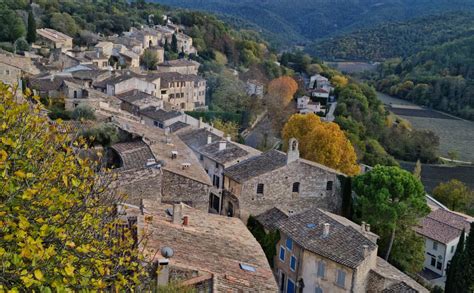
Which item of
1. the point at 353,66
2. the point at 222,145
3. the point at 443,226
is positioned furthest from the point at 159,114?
the point at 353,66

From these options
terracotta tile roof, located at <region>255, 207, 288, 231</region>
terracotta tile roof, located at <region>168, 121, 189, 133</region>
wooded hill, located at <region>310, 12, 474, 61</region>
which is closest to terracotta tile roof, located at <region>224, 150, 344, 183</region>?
terracotta tile roof, located at <region>255, 207, 288, 231</region>

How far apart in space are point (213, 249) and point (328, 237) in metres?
8.52

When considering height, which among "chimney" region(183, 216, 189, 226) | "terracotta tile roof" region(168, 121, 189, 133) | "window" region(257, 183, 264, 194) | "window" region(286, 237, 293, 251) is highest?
"chimney" region(183, 216, 189, 226)

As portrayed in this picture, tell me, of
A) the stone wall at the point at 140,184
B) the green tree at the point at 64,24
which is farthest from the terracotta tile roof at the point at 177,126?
the green tree at the point at 64,24

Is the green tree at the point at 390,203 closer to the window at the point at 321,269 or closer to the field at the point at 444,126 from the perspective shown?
the window at the point at 321,269

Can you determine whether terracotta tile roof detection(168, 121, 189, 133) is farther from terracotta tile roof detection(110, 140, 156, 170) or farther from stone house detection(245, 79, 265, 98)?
stone house detection(245, 79, 265, 98)

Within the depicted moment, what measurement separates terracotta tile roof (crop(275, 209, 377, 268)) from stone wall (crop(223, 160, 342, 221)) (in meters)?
3.36

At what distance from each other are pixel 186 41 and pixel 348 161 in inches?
2254

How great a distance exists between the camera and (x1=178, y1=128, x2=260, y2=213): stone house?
30.9 metres

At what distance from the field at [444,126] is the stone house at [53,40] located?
52.3 metres

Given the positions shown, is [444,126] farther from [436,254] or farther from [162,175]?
[162,175]

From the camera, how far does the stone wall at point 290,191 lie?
2888 centimetres

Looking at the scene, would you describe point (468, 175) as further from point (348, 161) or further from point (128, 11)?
point (128, 11)

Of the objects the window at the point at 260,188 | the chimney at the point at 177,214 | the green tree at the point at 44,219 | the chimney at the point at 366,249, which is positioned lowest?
the window at the point at 260,188
